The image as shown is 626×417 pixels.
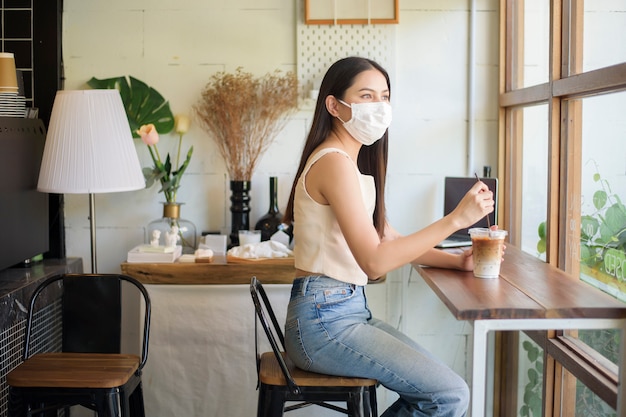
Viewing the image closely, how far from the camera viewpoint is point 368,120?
7.85 ft

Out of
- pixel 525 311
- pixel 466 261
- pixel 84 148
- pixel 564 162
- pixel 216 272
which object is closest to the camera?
pixel 525 311

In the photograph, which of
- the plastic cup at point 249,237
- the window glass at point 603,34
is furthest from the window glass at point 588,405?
the plastic cup at point 249,237

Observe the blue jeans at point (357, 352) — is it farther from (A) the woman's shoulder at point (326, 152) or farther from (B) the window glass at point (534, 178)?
(B) the window glass at point (534, 178)

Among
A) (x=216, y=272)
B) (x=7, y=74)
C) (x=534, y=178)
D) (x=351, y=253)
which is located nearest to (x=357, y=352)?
(x=351, y=253)

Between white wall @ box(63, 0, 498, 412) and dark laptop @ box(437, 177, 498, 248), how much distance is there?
0.15 metres

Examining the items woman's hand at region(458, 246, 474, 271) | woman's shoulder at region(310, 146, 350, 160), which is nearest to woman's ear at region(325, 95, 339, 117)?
woman's shoulder at region(310, 146, 350, 160)

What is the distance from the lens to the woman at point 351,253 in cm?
213

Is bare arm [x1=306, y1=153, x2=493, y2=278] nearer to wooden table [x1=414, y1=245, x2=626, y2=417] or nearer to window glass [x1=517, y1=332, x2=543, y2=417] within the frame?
wooden table [x1=414, y1=245, x2=626, y2=417]

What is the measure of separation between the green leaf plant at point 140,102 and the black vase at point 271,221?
0.55 metres

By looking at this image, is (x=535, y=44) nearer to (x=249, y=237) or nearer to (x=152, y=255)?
(x=249, y=237)

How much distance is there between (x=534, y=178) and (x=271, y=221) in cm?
110

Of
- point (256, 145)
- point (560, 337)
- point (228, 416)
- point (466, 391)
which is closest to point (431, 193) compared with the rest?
point (256, 145)

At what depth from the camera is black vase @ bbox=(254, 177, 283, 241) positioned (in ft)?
11.1

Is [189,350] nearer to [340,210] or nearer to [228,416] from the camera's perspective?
[228,416]
